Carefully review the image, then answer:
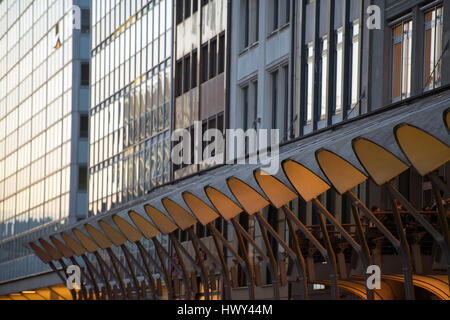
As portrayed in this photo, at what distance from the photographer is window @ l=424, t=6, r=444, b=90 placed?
27.4 meters

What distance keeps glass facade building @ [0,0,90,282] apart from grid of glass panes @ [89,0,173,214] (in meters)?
7.68

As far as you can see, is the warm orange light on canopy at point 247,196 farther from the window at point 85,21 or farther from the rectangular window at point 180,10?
the window at point 85,21

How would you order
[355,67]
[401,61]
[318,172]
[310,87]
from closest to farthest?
[318,172] < [401,61] < [355,67] < [310,87]

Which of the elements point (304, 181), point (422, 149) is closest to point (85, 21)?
point (304, 181)

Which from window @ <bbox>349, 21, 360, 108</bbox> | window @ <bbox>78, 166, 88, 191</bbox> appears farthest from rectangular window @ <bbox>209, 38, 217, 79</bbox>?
window @ <bbox>78, 166, 88, 191</bbox>

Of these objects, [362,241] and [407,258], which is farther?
[362,241]

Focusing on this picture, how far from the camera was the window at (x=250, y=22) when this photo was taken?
141 feet

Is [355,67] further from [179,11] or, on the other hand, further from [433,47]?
[179,11]

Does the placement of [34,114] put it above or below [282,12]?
above

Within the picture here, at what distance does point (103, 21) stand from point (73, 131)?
11.9 metres

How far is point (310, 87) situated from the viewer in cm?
3644

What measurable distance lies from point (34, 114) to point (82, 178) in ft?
45.0

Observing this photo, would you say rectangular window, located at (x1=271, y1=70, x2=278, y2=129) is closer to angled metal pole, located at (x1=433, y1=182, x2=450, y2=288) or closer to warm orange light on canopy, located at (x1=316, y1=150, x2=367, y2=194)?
warm orange light on canopy, located at (x1=316, y1=150, x2=367, y2=194)

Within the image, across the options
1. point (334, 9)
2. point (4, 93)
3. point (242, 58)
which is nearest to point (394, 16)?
point (334, 9)
